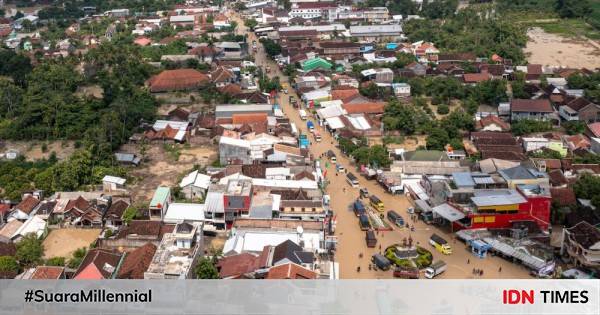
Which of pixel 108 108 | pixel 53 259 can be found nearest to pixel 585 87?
pixel 108 108

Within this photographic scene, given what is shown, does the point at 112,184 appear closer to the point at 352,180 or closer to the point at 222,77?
the point at 352,180

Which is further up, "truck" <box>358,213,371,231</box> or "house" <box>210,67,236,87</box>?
"house" <box>210,67,236,87</box>

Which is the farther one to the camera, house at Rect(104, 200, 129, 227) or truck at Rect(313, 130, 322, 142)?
truck at Rect(313, 130, 322, 142)

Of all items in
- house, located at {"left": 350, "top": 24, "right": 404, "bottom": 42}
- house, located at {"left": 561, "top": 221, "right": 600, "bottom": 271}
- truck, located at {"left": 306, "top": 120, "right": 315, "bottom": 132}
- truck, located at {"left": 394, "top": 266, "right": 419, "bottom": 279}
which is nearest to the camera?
house, located at {"left": 561, "top": 221, "right": 600, "bottom": 271}

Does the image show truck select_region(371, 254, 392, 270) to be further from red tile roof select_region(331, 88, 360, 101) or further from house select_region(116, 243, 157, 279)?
red tile roof select_region(331, 88, 360, 101)

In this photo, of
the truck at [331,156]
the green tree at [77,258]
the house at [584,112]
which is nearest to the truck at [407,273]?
the truck at [331,156]

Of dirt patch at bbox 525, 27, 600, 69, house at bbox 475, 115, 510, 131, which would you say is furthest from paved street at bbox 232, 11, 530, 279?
dirt patch at bbox 525, 27, 600, 69

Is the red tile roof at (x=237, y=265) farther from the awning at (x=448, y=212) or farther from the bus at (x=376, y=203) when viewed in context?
the awning at (x=448, y=212)
